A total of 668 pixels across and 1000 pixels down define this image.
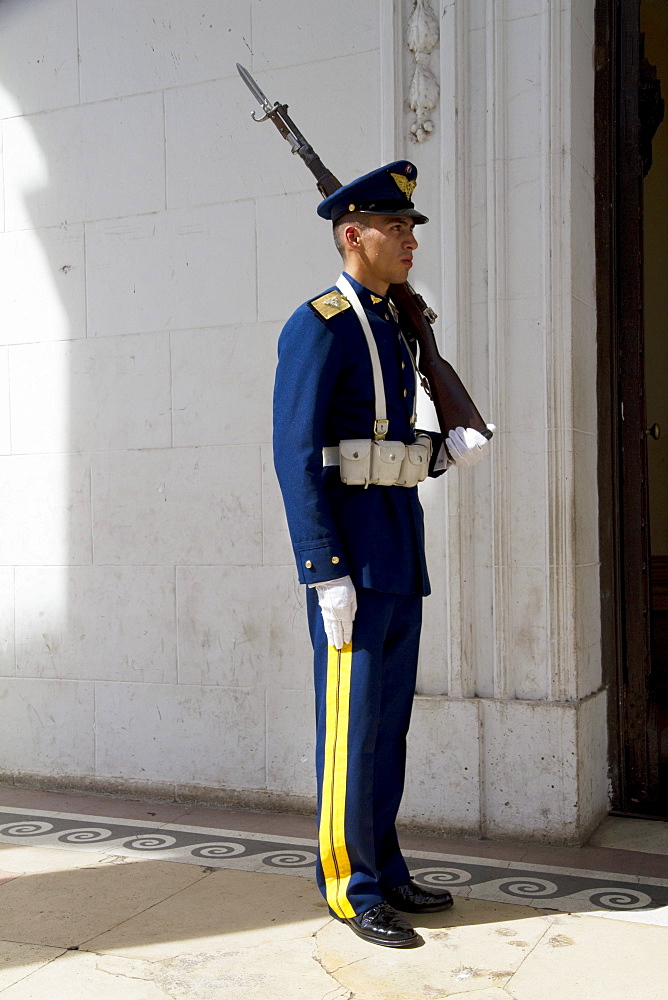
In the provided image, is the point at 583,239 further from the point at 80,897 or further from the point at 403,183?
the point at 80,897

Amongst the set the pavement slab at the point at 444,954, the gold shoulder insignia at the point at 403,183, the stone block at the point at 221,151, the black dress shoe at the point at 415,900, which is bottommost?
the pavement slab at the point at 444,954

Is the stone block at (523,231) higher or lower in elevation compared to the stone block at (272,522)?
higher

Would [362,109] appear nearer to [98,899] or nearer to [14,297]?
[14,297]

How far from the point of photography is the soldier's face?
98.7 inches

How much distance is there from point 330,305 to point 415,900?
143 cm

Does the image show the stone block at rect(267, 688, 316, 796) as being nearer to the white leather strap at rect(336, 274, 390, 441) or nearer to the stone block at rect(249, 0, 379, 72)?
the white leather strap at rect(336, 274, 390, 441)

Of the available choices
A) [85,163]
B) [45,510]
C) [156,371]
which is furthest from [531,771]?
[85,163]

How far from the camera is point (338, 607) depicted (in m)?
2.37

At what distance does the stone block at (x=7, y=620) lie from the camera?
400 cm

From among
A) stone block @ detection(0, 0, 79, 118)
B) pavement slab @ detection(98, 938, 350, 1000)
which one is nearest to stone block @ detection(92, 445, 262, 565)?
stone block @ detection(0, 0, 79, 118)

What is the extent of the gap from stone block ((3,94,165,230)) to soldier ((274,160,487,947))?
1.49 metres

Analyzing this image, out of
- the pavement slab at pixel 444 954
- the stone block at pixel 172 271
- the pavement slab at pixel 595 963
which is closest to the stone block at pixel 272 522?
the stone block at pixel 172 271

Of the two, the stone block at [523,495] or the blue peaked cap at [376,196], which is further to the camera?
the stone block at [523,495]

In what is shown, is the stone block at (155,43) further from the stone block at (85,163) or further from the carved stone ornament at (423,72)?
the carved stone ornament at (423,72)
